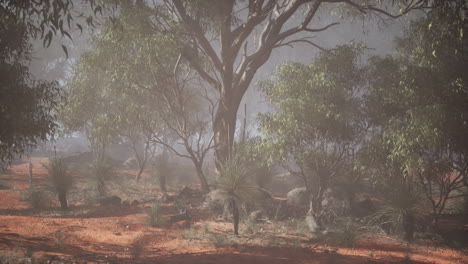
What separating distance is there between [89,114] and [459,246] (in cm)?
2002

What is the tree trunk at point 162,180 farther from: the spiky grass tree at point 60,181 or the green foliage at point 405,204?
the green foliage at point 405,204

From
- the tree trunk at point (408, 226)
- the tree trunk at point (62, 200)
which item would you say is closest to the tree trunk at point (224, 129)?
the tree trunk at point (62, 200)

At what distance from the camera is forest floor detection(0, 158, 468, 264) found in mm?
6980

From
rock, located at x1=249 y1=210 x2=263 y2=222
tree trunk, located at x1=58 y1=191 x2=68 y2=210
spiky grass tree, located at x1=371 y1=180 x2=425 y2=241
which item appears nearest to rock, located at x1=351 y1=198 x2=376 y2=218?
spiky grass tree, located at x1=371 y1=180 x2=425 y2=241

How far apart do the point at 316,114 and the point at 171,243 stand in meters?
6.09

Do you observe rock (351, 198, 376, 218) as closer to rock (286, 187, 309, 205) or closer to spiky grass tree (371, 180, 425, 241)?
rock (286, 187, 309, 205)

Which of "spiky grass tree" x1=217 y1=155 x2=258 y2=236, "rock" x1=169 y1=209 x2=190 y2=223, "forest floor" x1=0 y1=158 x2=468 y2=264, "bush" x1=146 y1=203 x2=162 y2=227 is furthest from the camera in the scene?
"rock" x1=169 y1=209 x2=190 y2=223

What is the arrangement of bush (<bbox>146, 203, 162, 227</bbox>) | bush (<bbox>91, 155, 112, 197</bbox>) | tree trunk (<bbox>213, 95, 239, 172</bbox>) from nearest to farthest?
bush (<bbox>146, 203, 162, 227</bbox>)
tree trunk (<bbox>213, 95, 239, 172</bbox>)
bush (<bbox>91, 155, 112, 197</bbox>)

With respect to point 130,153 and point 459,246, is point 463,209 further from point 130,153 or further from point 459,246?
point 130,153

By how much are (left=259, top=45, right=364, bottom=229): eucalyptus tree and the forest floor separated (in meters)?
2.32

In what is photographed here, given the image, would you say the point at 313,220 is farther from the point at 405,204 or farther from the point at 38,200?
the point at 38,200

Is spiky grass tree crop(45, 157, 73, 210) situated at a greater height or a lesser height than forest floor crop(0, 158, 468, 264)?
greater

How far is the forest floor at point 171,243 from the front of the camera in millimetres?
6980

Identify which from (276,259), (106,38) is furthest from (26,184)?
(276,259)
